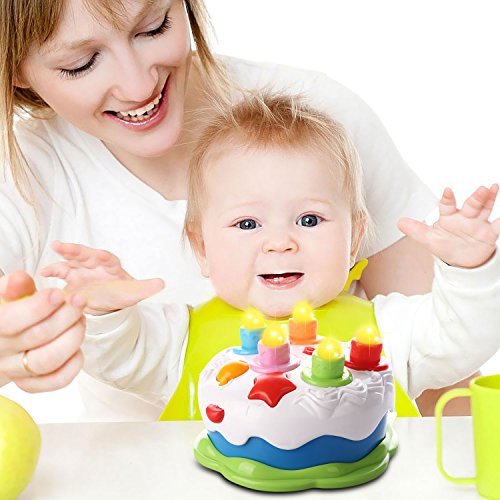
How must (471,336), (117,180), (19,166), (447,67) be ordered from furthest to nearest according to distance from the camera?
(447,67)
(117,180)
(19,166)
(471,336)

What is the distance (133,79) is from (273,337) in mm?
624

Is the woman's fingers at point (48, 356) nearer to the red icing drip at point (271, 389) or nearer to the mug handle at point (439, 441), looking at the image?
the red icing drip at point (271, 389)

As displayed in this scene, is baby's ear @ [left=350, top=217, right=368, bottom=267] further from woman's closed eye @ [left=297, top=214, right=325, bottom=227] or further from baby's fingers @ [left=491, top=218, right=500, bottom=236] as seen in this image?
baby's fingers @ [left=491, top=218, right=500, bottom=236]

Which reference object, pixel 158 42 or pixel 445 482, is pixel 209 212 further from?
pixel 445 482

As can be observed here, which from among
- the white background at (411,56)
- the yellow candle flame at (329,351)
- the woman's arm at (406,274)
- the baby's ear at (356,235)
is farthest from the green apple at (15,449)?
the white background at (411,56)

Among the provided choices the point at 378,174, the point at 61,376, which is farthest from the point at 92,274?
the point at 378,174

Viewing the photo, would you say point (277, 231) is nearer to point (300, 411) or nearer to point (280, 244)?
point (280, 244)

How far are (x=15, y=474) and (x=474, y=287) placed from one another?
0.63 metres

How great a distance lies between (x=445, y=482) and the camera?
84 centimetres

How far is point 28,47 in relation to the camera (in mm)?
1366

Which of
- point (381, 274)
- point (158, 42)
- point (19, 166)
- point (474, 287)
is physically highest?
point (158, 42)

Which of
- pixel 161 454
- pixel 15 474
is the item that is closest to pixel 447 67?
pixel 161 454

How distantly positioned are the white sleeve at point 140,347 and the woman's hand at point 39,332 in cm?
26

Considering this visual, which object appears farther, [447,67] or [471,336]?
[447,67]
